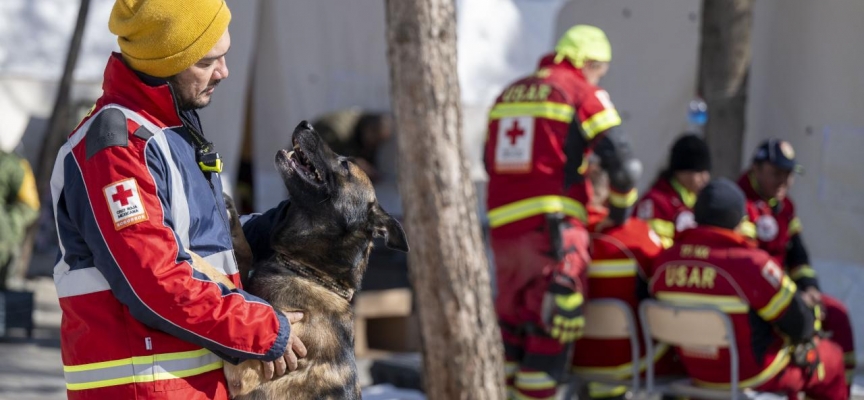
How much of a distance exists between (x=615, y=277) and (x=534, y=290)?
0.43 meters

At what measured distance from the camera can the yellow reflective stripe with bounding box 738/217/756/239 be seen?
5496mm

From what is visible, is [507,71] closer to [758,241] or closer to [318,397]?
[758,241]

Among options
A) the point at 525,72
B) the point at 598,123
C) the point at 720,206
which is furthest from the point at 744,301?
the point at 525,72

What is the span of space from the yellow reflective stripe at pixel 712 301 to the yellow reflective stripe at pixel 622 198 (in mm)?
486

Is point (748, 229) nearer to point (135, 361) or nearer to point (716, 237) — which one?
point (716, 237)

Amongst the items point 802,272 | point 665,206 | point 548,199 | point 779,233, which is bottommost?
point 802,272

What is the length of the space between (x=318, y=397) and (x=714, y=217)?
2910 mm

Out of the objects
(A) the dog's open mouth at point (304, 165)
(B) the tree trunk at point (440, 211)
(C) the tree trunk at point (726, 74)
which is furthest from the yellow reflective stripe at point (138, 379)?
(C) the tree trunk at point (726, 74)

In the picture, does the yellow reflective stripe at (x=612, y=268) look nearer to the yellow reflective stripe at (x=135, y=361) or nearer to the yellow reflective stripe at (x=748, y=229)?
the yellow reflective stripe at (x=748, y=229)

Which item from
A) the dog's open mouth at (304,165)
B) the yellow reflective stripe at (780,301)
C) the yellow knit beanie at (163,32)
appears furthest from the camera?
the yellow reflective stripe at (780,301)

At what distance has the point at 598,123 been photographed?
5.14m

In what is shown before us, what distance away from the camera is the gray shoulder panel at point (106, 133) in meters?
2.16

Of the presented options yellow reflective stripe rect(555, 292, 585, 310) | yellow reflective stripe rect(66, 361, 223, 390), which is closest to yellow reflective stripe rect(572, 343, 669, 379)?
yellow reflective stripe rect(555, 292, 585, 310)

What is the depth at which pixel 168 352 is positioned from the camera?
2.25 metres
